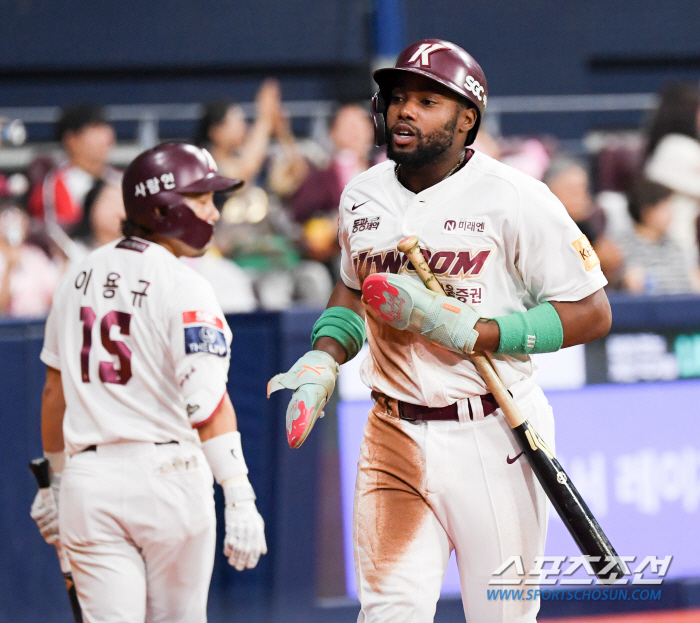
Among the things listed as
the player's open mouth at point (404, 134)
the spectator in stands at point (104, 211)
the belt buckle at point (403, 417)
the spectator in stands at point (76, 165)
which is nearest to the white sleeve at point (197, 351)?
the belt buckle at point (403, 417)

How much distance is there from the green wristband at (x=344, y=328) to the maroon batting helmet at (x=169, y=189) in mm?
685

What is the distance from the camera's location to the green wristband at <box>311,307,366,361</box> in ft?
11.0

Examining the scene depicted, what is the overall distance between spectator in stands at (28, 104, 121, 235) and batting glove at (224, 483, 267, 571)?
144 inches

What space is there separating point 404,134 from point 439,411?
2.83 ft

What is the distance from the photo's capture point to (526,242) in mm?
2980

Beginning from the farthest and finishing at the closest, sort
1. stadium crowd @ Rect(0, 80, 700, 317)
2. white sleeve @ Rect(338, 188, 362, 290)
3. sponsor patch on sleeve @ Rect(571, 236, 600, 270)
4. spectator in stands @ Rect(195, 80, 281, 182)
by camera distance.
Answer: spectator in stands @ Rect(195, 80, 281, 182), stadium crowd @ Rect(0, 80, 700, 317), white sleeve @ Rect(338, 188, 362, 290), sponsor patch on sleeve @ Rect(571, 236, 600, 270)

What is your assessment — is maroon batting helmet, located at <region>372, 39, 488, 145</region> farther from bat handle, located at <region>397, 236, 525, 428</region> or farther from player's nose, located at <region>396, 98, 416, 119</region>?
bat handle, located at <region>397, 236, 525, 428</region>

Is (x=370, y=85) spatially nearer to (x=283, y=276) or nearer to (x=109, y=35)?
(x=109, y=35)

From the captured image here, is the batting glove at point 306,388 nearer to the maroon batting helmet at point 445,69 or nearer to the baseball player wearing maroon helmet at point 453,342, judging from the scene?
the baseball player wearing maroon helmet at point 453,342

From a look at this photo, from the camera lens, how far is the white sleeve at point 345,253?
3.33m

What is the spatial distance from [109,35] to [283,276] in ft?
25.4

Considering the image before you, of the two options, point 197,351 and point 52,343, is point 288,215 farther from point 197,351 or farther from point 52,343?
point 197,351

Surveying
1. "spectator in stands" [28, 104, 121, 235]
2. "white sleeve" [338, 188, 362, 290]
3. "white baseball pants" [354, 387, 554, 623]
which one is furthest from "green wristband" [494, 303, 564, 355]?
"spectator in stands" [28, 104, 121, 235]

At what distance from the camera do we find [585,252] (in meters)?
3.01
